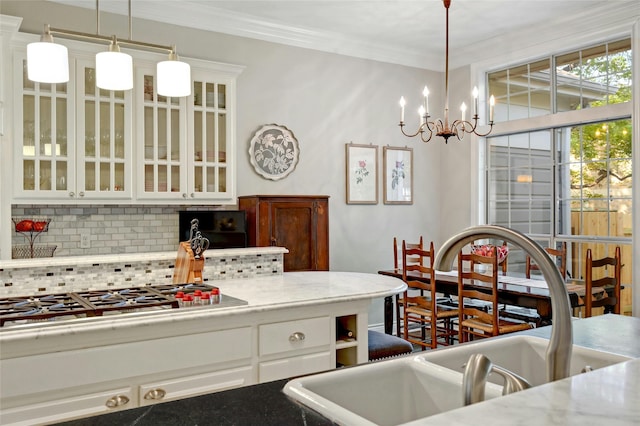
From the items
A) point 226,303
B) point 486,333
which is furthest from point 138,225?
point 486,333

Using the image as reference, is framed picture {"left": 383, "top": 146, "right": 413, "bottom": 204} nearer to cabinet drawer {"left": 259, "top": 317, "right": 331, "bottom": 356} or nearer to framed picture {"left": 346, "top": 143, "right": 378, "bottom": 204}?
framed picture {"left": 346, "top": 143, "right": 378, "bottom": 204}

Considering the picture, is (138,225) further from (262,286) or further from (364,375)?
(364,375)

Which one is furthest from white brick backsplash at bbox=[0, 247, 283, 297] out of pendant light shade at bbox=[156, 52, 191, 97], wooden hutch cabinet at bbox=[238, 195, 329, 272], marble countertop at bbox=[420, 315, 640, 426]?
marble countertop at bbox=[420, 315, 640, 426]

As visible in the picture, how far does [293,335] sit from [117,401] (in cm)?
80

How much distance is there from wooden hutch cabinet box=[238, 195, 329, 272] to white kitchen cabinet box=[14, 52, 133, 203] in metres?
1.02

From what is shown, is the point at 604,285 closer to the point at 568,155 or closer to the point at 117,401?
the point at 568,155

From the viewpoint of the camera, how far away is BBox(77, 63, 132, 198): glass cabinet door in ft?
13.0

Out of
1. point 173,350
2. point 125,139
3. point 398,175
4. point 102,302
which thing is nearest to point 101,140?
point 125,139

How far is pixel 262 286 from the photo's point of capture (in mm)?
2945

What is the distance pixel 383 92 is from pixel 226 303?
13.3 ft

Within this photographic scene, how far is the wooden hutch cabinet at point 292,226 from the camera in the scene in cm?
452

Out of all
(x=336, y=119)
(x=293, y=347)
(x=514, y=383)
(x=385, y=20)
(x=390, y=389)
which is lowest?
(x=293, y=347)

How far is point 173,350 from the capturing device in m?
2.21

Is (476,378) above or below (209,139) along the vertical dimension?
below
